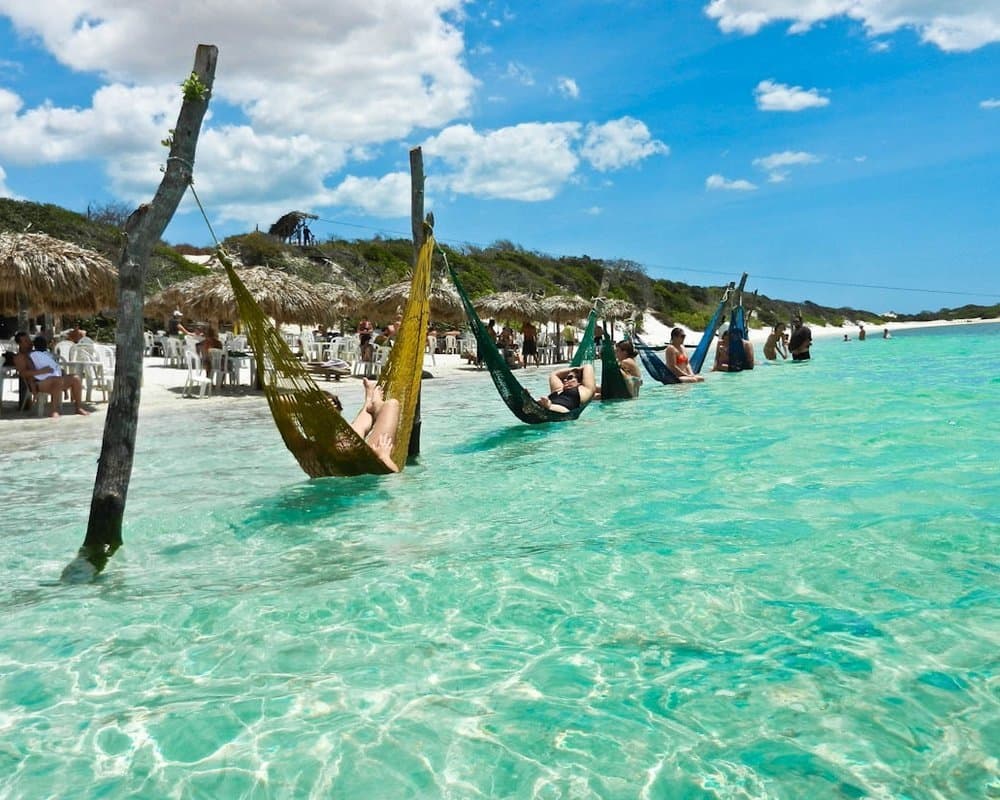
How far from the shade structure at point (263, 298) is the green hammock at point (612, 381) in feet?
15.8

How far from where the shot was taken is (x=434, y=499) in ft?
14.9

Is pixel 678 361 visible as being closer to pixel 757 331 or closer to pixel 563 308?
pixel 563 308

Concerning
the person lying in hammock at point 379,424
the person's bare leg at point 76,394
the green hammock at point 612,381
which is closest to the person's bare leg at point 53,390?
the person's bare leg at point 76,394

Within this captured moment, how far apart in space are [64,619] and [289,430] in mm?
1830

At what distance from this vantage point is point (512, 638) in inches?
102

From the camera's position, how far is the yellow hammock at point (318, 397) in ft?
13.7

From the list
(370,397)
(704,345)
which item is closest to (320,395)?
(370,397)

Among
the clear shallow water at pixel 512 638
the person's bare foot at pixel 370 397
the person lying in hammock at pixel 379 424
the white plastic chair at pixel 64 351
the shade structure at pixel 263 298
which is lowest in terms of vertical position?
the clear shallow water at pixel 512 638

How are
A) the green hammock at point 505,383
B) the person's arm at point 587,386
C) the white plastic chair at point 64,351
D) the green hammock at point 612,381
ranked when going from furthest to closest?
1. the green hammock at point 612,381
2. the white plastic chair at point 64,351
3. the person's arm at point 587,386
4. the green hammock at point 505,383

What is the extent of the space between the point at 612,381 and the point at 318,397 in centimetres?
585

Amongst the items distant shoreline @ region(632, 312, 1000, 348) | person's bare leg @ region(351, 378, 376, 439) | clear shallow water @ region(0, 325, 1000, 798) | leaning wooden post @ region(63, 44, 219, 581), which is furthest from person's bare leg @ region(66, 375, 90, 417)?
distant shoreline @ region(632, 312, 1000, 348)

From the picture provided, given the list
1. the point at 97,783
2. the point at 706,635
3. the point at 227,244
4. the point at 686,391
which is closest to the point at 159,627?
the point at 97,783

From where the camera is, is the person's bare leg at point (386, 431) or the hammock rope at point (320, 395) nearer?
the hammock rope at point (320, 395)

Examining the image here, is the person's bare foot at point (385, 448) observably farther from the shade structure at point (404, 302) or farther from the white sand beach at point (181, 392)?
the shade structure at point (404, 302)
